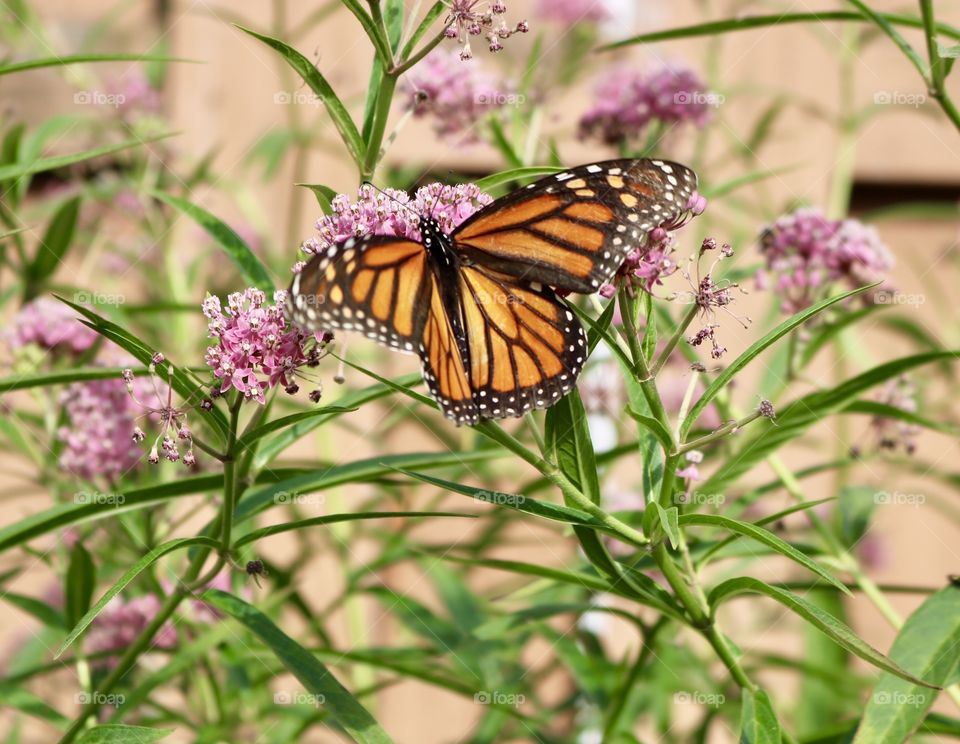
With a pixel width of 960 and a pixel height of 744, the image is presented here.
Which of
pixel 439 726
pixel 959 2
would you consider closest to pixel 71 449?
pixel 439 726

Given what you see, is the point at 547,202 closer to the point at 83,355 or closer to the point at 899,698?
the point at 899,698

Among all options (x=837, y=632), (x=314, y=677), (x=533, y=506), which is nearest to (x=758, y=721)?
(x=837, y=632)

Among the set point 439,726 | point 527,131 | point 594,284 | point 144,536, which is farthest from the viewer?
point 439,726

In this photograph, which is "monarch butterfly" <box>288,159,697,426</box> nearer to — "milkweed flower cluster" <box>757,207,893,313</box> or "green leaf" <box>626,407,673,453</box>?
"green leaf" <box>626,407,673,453</box>

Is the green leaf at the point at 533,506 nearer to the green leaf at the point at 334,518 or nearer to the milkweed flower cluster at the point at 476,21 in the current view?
the green leaf at the point at 334,518

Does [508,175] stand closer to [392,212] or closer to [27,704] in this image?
[392,212]

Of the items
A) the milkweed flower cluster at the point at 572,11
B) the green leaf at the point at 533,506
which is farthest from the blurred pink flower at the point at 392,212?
the milkweed flower cluster at the point at 572,11
